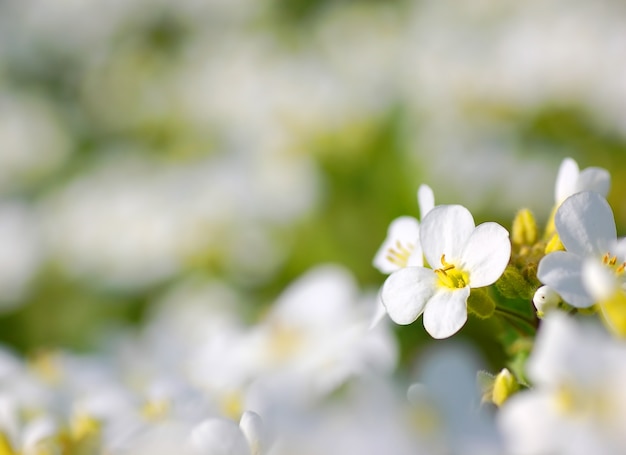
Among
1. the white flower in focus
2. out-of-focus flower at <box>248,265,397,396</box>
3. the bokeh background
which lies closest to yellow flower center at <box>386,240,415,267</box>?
out-of-focus flower at <box>248,265,397,396</box>

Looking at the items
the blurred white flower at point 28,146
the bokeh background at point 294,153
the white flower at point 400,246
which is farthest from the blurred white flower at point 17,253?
the white flower at point 400,246

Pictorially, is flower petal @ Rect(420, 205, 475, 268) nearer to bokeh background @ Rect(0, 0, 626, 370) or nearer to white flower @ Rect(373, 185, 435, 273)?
white flower @ Rect(373, 185, 435, 273)

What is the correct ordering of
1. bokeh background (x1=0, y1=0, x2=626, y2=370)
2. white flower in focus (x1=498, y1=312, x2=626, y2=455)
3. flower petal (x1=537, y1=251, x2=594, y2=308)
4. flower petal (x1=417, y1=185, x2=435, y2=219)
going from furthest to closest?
1. bokeh background (x1=0, y1=0, x2=626, y2=370)
2. flower petal (x1=417, y1=185, x2=435, y2=219)
3. flower petal (x1=537, y1=251, x2=594, y2=308)
4. white flower in focus (x1=498, y1=312, x2=626, y2=455)

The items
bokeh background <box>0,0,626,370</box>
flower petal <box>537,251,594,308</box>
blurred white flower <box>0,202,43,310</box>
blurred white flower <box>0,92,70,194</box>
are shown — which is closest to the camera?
flower petal <box>537,251,594,308</box>

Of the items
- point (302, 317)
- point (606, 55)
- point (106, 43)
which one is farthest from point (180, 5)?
point (302, 317)

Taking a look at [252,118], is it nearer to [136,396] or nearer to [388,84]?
[388,84]

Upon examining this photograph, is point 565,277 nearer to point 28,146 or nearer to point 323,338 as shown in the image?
point 323,338

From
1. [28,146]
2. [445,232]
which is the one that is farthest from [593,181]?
[28,146]
